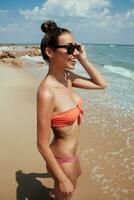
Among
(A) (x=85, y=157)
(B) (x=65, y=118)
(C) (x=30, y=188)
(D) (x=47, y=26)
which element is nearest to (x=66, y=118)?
(B) (x=65, y=118)

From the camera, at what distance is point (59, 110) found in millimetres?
2930

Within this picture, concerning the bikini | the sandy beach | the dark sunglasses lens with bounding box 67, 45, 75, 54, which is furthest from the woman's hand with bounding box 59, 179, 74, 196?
the sandy beach

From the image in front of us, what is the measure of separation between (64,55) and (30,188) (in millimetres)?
2376

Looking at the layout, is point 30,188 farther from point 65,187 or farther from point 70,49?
point 70,49

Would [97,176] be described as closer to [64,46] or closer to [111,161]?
[111,161]

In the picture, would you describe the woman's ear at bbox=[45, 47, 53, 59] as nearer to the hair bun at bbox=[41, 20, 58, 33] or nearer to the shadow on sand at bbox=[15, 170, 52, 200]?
the hair bun at bbox=[41, 20, 58, 33]

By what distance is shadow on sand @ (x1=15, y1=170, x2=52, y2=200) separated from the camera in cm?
441

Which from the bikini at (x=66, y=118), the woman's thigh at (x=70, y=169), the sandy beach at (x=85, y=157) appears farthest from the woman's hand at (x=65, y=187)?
the sandy beach at (x=85, y=157)

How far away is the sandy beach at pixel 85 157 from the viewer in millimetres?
4617

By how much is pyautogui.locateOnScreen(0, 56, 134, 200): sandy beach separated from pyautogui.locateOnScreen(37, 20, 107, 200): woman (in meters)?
1.47

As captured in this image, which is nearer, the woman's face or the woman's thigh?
the woman's face

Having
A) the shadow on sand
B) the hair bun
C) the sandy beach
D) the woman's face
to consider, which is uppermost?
the hair bun

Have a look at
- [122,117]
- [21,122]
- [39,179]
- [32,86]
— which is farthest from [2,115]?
[32,86]

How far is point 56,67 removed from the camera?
304cm
